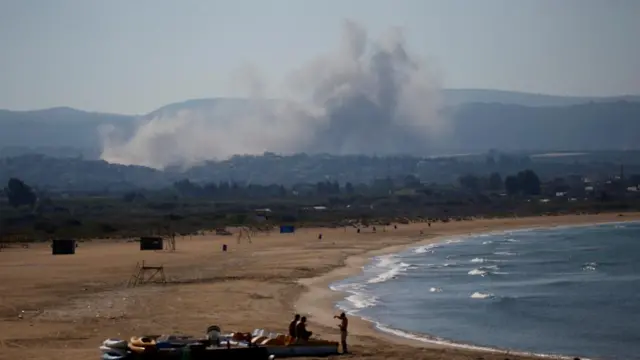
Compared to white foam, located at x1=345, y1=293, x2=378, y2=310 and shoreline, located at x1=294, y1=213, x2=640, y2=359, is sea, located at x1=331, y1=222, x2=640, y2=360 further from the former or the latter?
shoreline, located at x1=294, y1=213, x2=640, y2=359

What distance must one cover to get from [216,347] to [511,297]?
69.8 ft

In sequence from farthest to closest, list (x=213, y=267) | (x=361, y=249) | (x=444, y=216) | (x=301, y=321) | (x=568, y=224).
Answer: (x=444, y=216) < (x=568, y=224) < (x=361, y=249) < (x=213, y=267) < (x=301, y=321)

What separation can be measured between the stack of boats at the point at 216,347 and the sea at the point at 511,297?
20.6ft

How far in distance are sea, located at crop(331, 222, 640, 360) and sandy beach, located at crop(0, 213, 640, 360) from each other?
191cm

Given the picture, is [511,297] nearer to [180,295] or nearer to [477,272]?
[477,272]

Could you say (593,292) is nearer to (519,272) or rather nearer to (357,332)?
(519,272)

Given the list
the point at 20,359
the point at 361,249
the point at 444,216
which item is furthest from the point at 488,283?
the point at 444,216

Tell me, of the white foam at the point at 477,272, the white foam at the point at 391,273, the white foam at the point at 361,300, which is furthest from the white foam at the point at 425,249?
the white foam at the point at 361,300

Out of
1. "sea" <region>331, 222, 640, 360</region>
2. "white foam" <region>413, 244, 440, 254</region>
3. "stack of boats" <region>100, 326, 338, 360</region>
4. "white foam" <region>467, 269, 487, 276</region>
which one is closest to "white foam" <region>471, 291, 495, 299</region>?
"sea" <region>331, 222, 640, 360</region>

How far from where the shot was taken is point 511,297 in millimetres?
40781

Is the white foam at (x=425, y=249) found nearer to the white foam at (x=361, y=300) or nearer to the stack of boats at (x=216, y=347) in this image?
the white foam at (x=361, y=300)

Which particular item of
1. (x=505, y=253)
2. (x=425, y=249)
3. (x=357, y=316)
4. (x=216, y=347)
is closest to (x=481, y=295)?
(x=357, y=316)

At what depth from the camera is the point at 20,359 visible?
22.5 meters

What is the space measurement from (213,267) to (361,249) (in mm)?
19230
